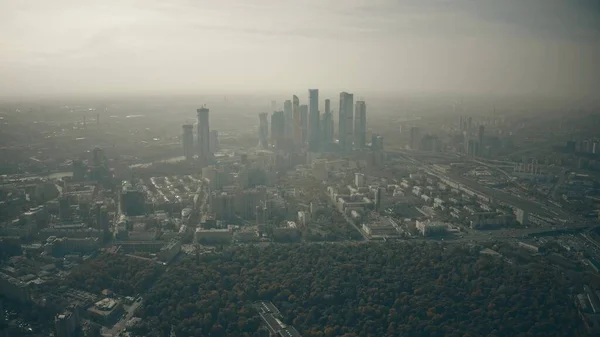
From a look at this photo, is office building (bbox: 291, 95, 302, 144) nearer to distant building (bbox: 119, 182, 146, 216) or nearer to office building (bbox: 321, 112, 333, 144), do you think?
office building (bbox: 321, 112, 333, 144)

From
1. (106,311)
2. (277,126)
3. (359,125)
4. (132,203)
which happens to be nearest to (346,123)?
(359,125)

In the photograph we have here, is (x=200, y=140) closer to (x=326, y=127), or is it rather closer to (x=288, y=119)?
(x=288, y=119)

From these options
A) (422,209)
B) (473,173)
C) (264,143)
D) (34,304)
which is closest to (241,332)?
(34,304)

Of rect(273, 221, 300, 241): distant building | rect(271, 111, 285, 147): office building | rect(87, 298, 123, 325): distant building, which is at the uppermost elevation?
rect(271, 111, 285, 147): office building

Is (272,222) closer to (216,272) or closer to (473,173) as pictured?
(216,272)

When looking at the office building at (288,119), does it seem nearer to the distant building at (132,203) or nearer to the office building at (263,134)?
the office building at (263,134)

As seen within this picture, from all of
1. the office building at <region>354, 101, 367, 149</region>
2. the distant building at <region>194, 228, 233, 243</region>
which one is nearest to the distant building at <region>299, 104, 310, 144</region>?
the office building at <region>354, 101, 367, 149</region>

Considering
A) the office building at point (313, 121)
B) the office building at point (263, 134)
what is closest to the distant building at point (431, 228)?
the office building at point (313, 121)
